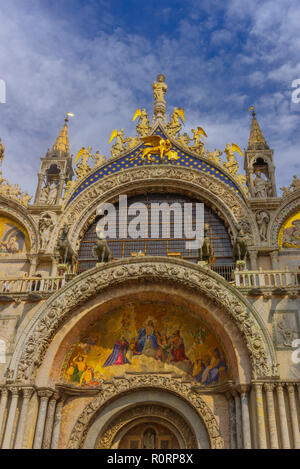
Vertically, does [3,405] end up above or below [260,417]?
above

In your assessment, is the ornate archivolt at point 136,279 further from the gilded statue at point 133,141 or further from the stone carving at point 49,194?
the gilded statue at point 133,141

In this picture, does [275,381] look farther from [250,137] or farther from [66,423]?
[250,137]

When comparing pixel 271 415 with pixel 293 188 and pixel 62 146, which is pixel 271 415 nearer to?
pixel 293 188

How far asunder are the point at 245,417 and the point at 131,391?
3912mm

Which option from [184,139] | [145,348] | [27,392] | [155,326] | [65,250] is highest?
[184,139]

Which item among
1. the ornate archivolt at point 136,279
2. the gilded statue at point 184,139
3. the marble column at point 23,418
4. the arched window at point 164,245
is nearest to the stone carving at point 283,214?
the arched window at point 164,245

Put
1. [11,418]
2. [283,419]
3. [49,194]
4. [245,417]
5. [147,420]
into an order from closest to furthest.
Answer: [283,419], [245,417], [11,418], [147,420], [49,194]

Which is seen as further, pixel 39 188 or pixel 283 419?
pixel 39 188

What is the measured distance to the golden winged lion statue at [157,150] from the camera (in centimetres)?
2102

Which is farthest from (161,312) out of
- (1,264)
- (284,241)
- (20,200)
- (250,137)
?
(250,137)

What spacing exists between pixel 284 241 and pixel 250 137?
19.8ft

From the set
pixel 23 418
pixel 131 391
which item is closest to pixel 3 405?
pixel 23 418

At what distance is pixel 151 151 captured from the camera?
21.3 metres

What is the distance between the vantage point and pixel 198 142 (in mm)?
21281
